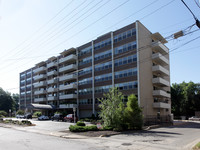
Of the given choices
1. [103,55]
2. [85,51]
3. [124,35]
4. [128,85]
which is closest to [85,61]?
[85,51]

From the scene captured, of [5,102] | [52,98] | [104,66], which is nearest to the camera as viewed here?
[104,66]

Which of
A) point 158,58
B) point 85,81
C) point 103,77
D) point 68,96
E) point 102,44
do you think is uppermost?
point 102,44

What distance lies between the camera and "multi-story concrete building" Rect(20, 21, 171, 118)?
3722cm

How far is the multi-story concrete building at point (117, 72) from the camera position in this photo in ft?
122

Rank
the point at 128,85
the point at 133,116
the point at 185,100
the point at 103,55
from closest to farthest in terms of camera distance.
→ the point at 133,116, the point at 128,85, the point at 103,55, the point at 185,100

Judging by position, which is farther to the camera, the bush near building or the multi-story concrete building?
the multi-story concrete building

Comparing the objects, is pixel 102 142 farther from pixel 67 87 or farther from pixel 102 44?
pixel 67 87

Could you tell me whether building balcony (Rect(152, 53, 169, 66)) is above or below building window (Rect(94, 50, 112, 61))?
below

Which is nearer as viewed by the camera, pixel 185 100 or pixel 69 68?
pixel 69 68

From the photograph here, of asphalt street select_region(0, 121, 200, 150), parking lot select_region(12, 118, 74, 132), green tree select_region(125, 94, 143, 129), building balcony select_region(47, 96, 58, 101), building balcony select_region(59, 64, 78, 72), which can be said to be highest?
building balcony select_region(59, 64, 78, 72)

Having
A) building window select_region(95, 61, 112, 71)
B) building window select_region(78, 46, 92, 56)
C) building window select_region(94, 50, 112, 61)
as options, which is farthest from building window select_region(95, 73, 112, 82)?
building window select_region(78, 46, 92, 56)

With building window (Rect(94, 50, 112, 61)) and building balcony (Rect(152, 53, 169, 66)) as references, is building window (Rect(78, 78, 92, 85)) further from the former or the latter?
building balcony (Rect(152, 53, 169, 66))

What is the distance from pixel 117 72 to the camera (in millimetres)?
40125

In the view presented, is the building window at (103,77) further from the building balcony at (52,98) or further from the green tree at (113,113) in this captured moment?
the building balcony at (52,98)
